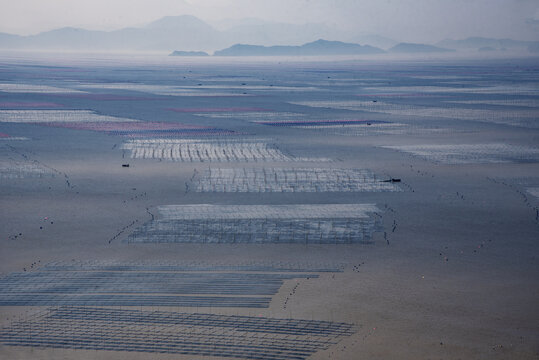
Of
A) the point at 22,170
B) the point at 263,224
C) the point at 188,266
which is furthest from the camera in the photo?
the point at 22,170

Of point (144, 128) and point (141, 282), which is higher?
point (144, 128)

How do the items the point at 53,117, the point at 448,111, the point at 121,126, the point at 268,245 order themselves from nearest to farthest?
the point at 268,245 < the point at 121,126 < the point at 53,117 < the point at 448,111

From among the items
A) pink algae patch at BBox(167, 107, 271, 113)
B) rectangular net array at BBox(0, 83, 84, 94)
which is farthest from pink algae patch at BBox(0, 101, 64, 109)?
rectangular net array at BBox(0, 83, 84, 94)

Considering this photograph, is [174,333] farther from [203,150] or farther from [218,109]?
[218,109]

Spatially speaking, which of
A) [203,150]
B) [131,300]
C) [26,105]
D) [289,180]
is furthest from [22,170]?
[26,105]

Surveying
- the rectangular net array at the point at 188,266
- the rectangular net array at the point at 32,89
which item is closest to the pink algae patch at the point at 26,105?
the rectangular net array at the point at 32,89

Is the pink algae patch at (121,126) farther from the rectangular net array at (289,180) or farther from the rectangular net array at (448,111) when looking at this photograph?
the rectangular net array at (448,111)

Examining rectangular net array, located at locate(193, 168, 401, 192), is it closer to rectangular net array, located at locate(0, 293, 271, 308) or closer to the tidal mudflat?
the tidal mudflat
